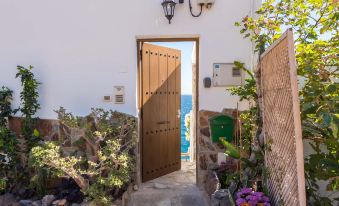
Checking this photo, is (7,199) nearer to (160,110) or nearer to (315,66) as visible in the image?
(160,110)

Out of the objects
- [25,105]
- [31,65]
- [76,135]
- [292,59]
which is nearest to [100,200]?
[76,135]

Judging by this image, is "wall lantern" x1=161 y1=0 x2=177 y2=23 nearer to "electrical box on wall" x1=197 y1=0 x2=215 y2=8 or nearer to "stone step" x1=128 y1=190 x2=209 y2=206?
"electrical box on wall" x1=197 y1=0 x2=215 y2=8

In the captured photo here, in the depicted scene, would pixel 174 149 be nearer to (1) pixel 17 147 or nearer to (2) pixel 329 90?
(1) pixel 17 147

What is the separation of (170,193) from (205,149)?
827 millimetres

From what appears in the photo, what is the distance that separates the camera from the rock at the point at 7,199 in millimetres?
3914

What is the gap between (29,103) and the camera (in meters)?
4.12

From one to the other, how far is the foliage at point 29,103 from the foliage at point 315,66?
3121 mm

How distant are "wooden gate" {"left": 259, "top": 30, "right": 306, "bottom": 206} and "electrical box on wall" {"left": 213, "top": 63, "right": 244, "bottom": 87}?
3.39 feet

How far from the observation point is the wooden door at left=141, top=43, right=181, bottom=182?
4.52m

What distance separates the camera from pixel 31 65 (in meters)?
4.29

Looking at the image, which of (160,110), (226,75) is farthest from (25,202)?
(226,75)

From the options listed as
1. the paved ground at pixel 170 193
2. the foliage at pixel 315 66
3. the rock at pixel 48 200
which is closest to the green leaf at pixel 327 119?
the foliage at pixel 315 66

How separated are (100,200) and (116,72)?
1.82 m

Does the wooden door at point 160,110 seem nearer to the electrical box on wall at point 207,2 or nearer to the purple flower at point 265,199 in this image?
the electrical box on wall at point 207,2
